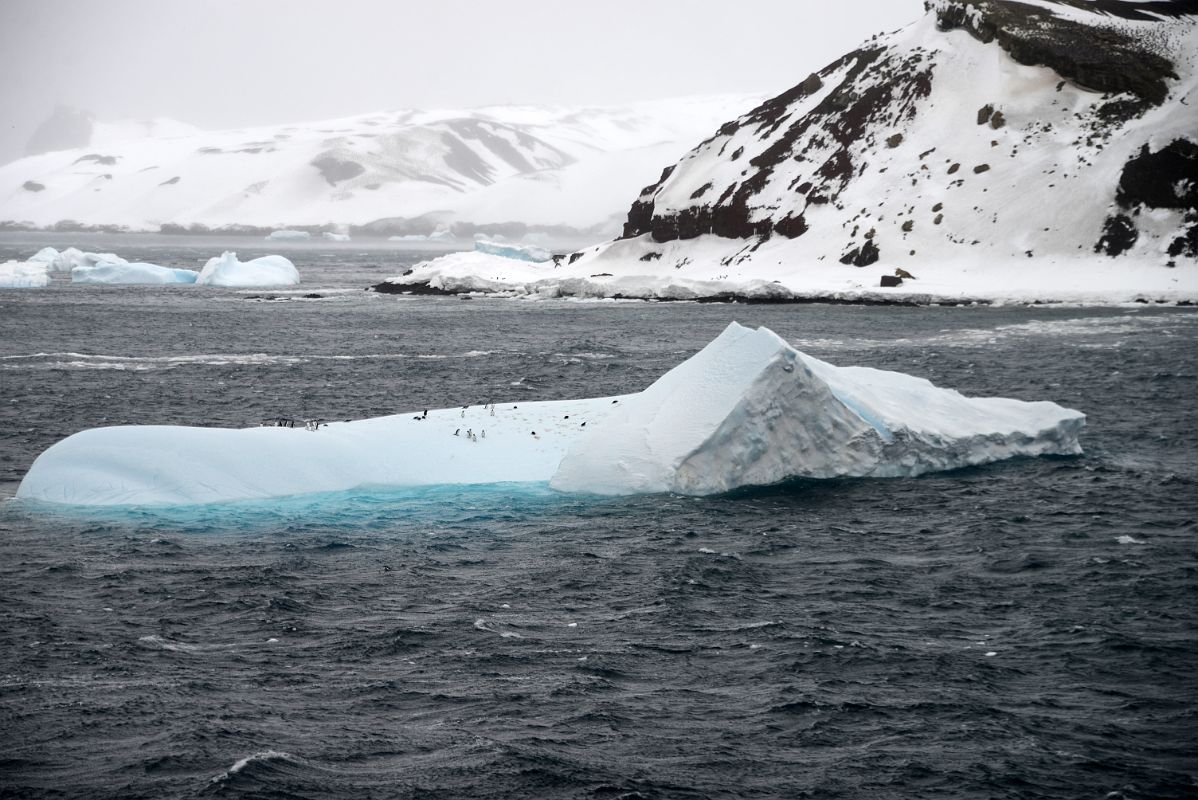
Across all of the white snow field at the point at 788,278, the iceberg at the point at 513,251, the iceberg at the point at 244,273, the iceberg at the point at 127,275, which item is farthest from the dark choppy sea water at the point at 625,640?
the iceberg at the point at 513,251

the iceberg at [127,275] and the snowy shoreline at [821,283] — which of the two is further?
the iceberg at [127,275]

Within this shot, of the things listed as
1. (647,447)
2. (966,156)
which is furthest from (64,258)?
(647,447)

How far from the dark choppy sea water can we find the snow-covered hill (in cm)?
4667

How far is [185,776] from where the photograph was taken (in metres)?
12.3

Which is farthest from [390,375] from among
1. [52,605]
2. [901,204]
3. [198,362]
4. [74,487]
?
[901,204]

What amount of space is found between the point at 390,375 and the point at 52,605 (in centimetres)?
2627

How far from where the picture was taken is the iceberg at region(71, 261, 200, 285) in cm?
9988

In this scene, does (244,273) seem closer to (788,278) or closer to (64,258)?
(64,258)

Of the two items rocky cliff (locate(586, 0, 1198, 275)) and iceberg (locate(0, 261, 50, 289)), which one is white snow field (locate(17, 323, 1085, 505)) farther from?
iceberg (locate(0, 261, 50, 289))

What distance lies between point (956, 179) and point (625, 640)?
2887 inches

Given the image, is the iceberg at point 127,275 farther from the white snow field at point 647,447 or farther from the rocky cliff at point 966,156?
the white snow field at point 647,447

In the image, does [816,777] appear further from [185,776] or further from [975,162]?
[975,162]

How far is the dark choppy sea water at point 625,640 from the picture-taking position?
1254 centimetres

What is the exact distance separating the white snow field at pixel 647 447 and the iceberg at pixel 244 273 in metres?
75.0
